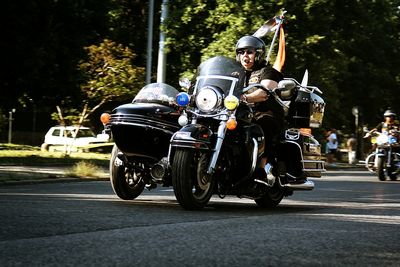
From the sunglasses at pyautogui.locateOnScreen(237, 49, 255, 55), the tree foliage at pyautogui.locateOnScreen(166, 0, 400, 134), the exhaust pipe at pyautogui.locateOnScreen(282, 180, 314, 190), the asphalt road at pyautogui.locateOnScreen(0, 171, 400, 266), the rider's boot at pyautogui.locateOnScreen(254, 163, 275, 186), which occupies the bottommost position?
the asphalt road at pyautogui.locateOnScreen(0, 171, 400, 266)

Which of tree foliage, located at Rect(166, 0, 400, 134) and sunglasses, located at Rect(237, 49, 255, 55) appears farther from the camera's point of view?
tree foliage, located at Rect(166, 0, 400, 134)

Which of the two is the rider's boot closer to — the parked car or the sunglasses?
the sunglasses

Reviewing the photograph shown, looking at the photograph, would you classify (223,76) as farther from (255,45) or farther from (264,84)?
(255,45)

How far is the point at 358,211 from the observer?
10.3 m

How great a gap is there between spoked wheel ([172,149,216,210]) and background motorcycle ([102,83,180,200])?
21.7 inches

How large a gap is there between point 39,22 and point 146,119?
1574 cm

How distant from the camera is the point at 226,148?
9.68 metres

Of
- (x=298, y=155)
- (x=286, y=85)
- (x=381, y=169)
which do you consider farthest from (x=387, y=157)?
(x=286, y=85)

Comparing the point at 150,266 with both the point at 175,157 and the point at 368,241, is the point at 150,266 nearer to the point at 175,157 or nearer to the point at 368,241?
the point at 368,241

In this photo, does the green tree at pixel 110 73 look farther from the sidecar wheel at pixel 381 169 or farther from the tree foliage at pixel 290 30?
the sidecar wheel at pixel 381 169

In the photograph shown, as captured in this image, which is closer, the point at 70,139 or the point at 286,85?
the point at 286,85

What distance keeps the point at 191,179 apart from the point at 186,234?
7.24 feet

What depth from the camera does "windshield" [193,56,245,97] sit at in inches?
387

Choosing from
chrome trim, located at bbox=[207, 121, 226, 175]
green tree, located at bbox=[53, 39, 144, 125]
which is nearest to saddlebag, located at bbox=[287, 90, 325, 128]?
chrome trim, located at bbox=[207, 121, 226, 175]
